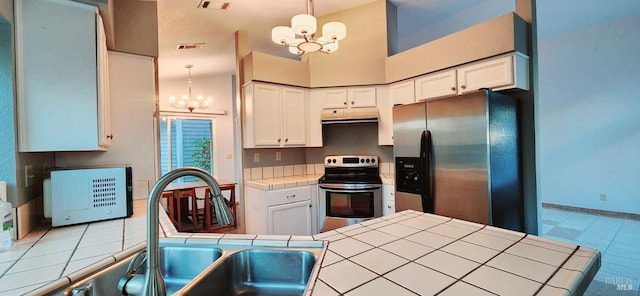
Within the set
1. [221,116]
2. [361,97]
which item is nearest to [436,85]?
[361,97]

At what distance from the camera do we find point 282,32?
7.14 feet

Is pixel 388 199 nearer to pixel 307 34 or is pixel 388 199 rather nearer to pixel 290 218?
pixel 290 218

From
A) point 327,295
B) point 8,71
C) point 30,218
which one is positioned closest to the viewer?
point 327,295

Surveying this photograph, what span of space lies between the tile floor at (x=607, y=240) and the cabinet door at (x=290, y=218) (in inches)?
95.3

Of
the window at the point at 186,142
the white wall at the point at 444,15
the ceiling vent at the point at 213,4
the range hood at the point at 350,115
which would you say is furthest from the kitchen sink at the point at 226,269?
the window at the point at 186,142

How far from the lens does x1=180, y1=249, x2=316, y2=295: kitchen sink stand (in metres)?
1.01

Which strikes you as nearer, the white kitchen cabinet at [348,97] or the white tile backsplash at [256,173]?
the white kitchen cabinet at [348,97]

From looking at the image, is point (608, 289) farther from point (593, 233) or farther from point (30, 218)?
point (30, 218)

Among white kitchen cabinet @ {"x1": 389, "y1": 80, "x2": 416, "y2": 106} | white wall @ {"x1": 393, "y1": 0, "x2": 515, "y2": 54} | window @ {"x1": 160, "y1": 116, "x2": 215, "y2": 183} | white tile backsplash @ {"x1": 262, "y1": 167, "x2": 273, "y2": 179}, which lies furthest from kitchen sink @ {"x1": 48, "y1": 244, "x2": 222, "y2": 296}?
window @ {"x1": 160, "y1": 116, "x2": 215, "y2": 183}

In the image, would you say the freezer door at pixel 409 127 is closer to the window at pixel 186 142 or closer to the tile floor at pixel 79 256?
the tile floor at pixel 79 256

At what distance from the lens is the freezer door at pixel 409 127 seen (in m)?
2.40

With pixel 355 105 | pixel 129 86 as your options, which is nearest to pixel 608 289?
pixel 355 105

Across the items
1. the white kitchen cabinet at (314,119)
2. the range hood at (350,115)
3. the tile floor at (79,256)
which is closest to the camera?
the tile floor at (79,256)

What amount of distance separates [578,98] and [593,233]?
2.19m
